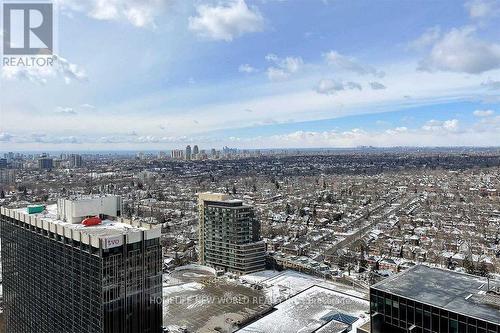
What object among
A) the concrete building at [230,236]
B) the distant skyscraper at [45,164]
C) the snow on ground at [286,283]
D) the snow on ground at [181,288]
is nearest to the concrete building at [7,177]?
the distant skyscraper at [45,164]

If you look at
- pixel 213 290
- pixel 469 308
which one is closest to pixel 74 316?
pixel 469 308

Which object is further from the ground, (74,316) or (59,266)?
(59,266)

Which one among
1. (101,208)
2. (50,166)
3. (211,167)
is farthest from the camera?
(211,167)

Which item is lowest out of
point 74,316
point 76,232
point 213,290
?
point 213,290

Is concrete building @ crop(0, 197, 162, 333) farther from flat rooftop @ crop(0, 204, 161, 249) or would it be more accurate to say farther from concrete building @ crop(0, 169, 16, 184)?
concrete building @ crop(0, 169, 16, 184)

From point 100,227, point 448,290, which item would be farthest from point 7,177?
point 448,290

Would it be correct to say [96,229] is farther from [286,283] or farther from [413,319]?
[286,283]

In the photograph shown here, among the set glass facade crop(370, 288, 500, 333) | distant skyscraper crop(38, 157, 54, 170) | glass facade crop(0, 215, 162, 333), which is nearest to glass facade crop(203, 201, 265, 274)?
glass facade crop(0, 215, 162, 333)

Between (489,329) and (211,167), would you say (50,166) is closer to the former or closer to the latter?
(211,167)
